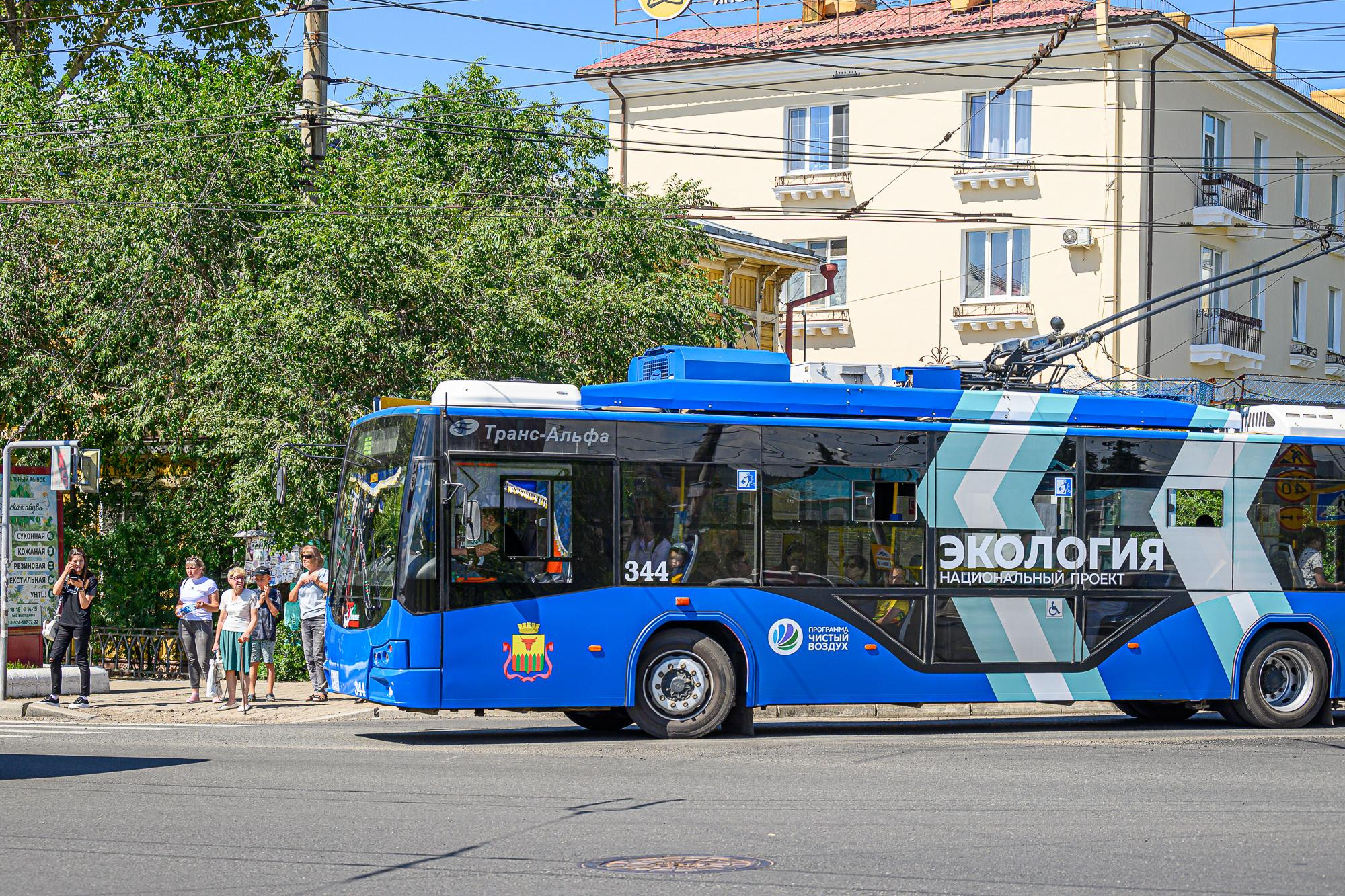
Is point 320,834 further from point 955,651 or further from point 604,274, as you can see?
point 604,274

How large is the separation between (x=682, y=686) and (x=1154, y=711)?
6.39 m

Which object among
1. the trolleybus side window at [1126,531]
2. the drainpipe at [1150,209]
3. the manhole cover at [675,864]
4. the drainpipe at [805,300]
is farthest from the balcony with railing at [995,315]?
the manhole cover at [675,864]

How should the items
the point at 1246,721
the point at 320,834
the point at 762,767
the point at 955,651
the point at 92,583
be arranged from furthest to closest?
the point at 92,583
the point at 1246,721
the point at 955,651
the point at 762,767
the point at 320,834

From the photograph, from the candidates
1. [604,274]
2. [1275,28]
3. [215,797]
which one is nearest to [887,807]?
[215,797]

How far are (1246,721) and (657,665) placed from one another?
6378 mm

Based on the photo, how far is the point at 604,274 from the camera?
23781 mm

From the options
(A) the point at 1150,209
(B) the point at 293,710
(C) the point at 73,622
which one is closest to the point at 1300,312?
(A) the point at 1150,209

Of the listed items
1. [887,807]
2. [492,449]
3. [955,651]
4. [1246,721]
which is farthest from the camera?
[1246,721]

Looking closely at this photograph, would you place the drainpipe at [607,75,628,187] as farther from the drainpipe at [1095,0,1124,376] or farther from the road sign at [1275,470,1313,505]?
the road sign at [1275,470,1313,505]

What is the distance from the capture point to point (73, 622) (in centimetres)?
1830

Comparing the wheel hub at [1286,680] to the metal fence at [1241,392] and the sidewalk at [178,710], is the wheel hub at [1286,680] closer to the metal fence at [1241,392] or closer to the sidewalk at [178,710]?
the metal fence at [1241,392]

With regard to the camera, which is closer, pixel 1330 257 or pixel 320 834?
pixel 320 834

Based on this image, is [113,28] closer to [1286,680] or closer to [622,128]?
[622,128]

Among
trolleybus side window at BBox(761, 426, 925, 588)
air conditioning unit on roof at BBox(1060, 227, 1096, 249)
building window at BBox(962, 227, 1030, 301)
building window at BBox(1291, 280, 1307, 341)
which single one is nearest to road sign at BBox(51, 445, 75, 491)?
trolleybus side window at BBox(761, 426, 925, 588)
